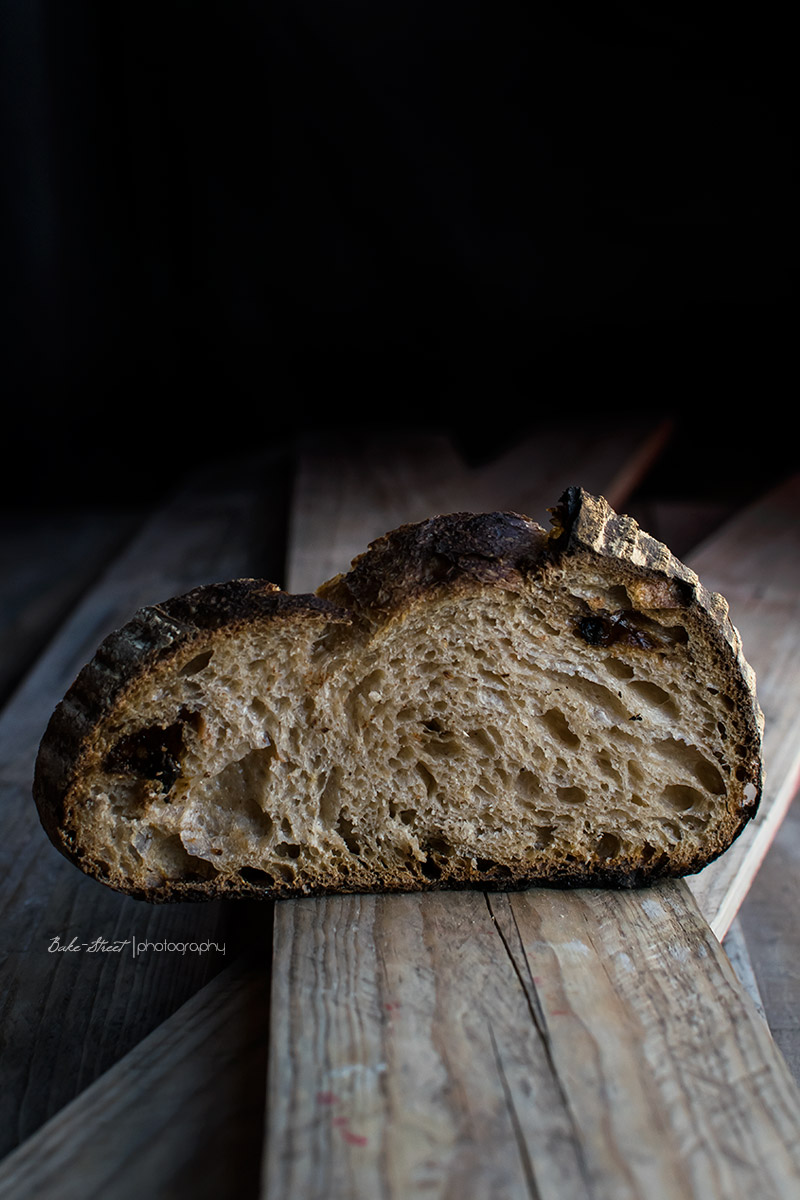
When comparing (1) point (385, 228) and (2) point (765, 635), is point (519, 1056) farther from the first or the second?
(1) point (385, 228)

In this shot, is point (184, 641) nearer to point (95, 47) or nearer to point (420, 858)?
point (420, 858)

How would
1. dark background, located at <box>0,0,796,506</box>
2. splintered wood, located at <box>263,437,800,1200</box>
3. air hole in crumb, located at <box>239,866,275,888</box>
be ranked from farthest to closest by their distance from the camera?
dark background, located at <box>0,0,796,506</box>
air hole in crumb, located at <box>239,866,275,888</box>
splintered wood, located at <box>263,437,800,1200</box>

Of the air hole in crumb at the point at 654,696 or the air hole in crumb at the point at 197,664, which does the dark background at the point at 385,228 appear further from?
the air hole in crumb at the point at 197,664

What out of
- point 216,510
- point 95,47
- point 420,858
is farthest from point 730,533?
point 95,47

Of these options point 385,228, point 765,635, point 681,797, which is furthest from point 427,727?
point 385,228

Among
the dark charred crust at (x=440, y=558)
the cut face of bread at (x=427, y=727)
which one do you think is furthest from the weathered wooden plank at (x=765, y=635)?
the dark charred crust at (x=440, y=558)

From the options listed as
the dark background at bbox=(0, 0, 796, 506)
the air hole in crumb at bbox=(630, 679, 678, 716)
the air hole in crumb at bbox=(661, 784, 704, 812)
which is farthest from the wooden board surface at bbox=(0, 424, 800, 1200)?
the dark background at bbox=(0, 0, 796, 506)

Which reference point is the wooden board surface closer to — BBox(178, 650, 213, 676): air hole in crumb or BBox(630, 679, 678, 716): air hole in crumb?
BBox(178, 650, 213, 676): air hole in crumb
